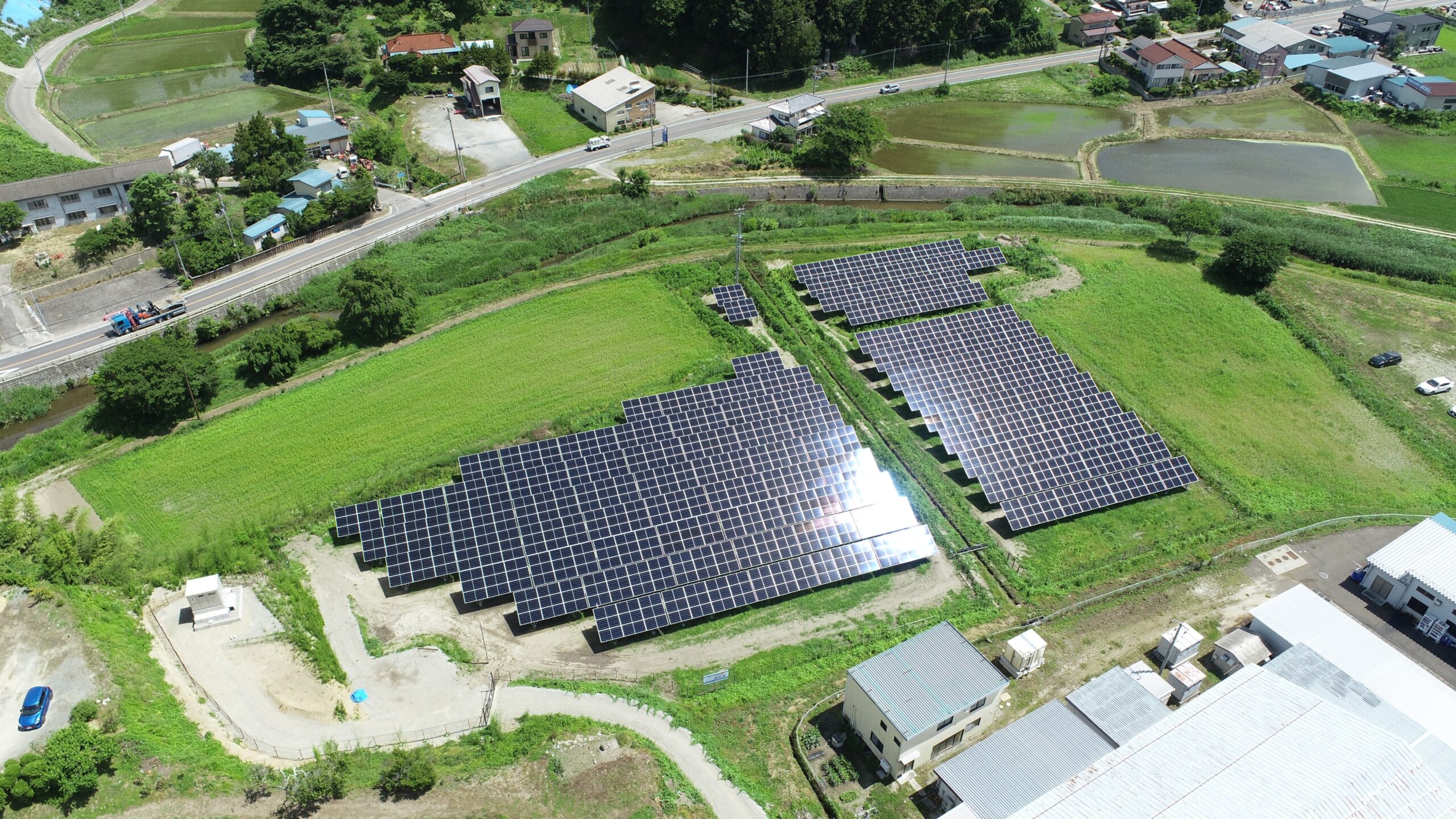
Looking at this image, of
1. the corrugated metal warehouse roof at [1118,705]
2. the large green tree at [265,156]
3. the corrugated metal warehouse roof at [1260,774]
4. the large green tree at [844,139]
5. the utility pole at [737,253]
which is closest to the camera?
the corrugated metal warehouse roof at [1260,774]

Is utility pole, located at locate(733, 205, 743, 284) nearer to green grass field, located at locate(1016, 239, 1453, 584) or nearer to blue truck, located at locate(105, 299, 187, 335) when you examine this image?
green grass field, located at locate(1016, 239, 1453, 584)

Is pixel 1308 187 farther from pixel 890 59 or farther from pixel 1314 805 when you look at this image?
pixel 1314 805

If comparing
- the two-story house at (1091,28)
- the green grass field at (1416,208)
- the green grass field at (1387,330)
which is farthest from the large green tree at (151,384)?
the two-story house at (1091,28)

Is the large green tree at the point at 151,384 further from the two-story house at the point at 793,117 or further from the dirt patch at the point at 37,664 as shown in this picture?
the two-story house at the point at 793,117

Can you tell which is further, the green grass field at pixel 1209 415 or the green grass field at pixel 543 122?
the green grass field at pixel 543 122

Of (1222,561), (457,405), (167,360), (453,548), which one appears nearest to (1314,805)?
(1222,561)

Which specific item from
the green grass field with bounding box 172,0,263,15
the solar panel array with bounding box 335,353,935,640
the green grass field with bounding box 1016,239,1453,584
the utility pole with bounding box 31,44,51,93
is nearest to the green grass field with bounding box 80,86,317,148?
the utility pole with bounding box 31,44,51,93
